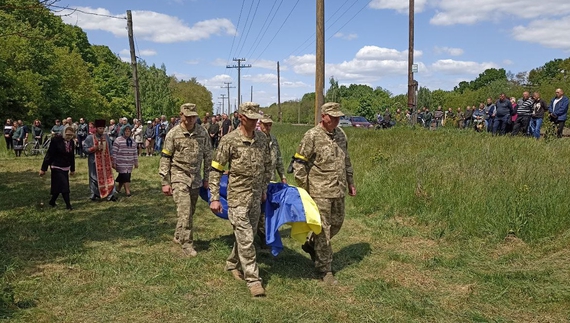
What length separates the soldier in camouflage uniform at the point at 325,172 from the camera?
5605mm

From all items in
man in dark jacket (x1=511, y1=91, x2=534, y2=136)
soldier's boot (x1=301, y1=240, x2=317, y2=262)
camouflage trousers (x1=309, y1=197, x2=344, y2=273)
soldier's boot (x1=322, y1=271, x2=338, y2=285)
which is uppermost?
man in dark jacket (x1=511, y1=91, x2=534, y2=136)

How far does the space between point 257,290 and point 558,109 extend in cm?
1197

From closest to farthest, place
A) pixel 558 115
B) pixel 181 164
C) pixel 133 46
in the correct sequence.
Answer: pixel 181 164 < pixel 558 115 < pixel 133 46

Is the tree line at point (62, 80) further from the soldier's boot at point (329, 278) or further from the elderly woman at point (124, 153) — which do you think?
the soldier's boot at point (329, 278)

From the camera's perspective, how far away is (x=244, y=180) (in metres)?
5.23

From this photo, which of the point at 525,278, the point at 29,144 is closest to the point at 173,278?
the point at 525,278

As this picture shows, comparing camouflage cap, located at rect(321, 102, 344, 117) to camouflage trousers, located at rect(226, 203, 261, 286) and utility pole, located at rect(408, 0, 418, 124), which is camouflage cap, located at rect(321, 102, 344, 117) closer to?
camouflage trousers, located at rect(226, 203, 261, 286)

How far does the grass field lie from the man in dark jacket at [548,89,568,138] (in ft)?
10.2

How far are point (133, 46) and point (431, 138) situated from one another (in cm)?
1672

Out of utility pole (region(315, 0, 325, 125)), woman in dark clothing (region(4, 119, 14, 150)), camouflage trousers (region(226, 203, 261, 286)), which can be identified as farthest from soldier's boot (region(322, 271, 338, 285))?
woman in dark clothing (region(4, 119, 14, 150))

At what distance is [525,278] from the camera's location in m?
5.46

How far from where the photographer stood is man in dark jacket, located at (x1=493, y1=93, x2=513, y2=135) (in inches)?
606

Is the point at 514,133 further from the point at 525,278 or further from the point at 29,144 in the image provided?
the point at 29,144

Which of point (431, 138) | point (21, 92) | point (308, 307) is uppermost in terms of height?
point (21, 92)
